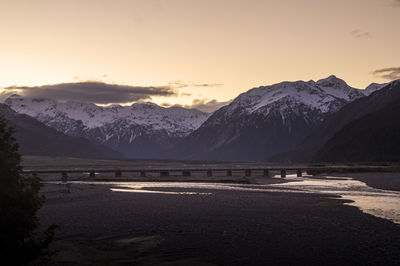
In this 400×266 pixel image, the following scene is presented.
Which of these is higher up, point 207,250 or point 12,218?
point 12,218

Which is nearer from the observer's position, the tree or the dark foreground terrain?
the tree

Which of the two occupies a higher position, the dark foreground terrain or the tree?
the tree

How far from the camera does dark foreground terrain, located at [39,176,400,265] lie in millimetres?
30969

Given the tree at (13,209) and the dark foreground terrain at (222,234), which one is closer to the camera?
the tree at (13,209)

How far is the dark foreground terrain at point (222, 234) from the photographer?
31.0 metres

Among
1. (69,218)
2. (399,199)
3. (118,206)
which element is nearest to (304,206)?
(399,199)

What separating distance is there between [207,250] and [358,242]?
1026 centimetres

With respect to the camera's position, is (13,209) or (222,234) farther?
(222,234)

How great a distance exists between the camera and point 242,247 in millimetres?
34312

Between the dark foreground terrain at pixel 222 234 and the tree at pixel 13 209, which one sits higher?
the tree at pixel 13 209

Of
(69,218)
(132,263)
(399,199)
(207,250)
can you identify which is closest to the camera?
(132,263)

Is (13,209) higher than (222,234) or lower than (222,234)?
higher

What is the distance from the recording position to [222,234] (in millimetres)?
39688

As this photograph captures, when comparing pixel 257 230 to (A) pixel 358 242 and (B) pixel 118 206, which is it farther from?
(B) pixel 118 206
